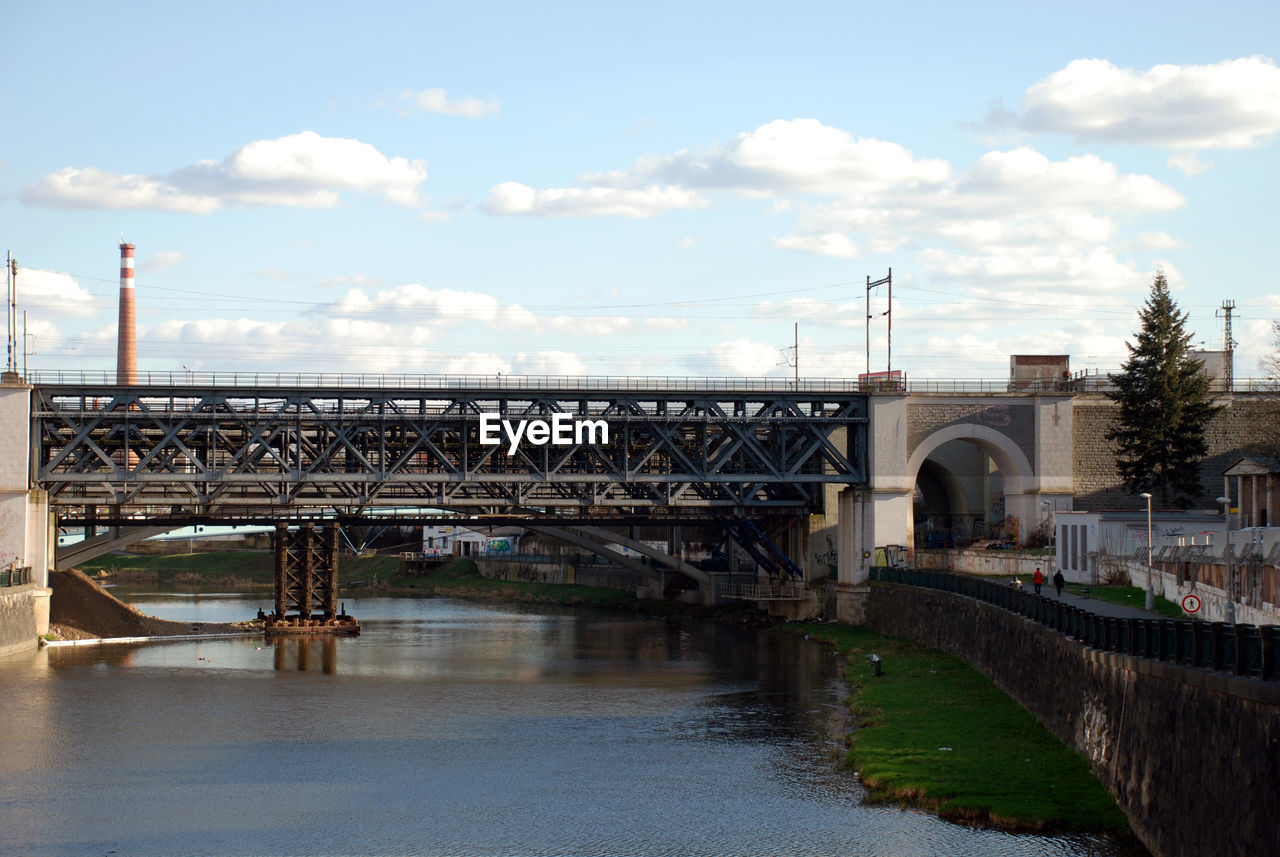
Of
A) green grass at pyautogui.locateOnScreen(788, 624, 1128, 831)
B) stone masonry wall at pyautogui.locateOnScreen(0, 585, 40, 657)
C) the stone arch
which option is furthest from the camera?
the stone arch

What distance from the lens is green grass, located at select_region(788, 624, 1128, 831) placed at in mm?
34312

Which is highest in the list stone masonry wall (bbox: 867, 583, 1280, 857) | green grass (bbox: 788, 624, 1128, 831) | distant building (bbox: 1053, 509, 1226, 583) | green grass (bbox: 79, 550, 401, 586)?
distant building (bbox: 1053, 509, 1226, 583)

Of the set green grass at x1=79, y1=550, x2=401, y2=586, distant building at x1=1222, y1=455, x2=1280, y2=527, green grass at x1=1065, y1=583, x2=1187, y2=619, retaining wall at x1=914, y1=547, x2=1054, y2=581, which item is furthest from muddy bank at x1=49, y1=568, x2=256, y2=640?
green grass at x1=79, y1=550, x2=401, y2=586

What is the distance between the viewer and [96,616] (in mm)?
86062

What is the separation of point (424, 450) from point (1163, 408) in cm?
4329

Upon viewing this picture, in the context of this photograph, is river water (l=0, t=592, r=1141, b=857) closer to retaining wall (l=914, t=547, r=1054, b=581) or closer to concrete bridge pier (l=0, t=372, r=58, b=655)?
concrete bridge pier (l=0, t=372, r=58, b=655)

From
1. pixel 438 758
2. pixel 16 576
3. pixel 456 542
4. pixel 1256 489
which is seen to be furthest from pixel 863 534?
pixel 456 542

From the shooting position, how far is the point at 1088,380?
90.2 meters

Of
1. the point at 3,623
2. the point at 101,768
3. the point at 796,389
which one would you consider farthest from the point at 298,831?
the point at 796,389

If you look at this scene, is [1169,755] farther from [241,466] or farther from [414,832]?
[241,466]

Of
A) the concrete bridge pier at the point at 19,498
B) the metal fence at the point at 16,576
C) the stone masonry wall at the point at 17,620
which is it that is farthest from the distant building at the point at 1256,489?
the concrete bridge pier at the point at 19,498

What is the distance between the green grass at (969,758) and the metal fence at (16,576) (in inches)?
1737

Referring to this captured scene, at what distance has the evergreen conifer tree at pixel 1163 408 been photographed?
271ft

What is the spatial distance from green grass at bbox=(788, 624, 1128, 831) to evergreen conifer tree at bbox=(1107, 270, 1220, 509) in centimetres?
3091
